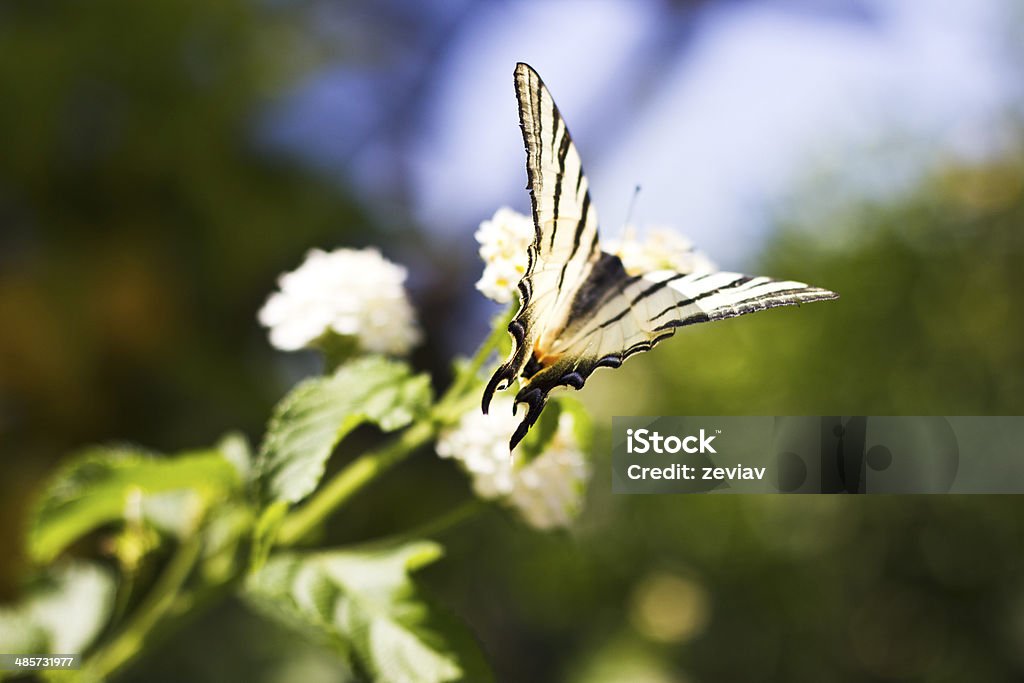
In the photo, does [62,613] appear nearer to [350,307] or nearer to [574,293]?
[350,307]

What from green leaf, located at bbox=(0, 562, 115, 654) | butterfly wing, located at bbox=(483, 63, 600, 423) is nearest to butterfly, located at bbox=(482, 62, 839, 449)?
butterfly wing, located at bbox=(483, 63, 600, 423)

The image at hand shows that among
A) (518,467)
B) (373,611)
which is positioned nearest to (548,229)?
(518,467)

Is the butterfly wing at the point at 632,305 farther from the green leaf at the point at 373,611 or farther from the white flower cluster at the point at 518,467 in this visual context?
the green leaf at the point at 373,611

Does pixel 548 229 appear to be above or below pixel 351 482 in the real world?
above

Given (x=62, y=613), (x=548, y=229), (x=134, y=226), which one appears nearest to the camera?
(x=548, y=229)

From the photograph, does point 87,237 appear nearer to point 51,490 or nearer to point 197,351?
point 197,351

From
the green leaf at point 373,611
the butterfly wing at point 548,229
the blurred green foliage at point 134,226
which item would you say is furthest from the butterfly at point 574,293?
the blurred green foliage at point 134,226
